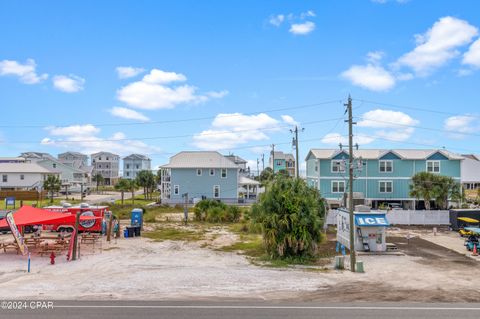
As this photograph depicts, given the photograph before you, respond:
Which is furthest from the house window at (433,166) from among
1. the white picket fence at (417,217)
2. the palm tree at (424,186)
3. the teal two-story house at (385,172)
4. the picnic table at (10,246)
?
the picnic table at (10,246)

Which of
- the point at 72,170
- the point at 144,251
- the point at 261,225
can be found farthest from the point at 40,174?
the point at 261,225

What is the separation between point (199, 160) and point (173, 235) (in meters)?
31.9

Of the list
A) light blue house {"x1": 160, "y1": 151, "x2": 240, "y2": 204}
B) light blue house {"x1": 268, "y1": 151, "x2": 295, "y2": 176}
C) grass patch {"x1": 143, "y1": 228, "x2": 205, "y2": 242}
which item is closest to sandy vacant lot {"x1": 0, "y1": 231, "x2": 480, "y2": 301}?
grass patch {"x1": 143, "y1": 228, "x2": 205, "y2": 242}

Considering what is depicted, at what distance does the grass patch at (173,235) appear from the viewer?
102 feet

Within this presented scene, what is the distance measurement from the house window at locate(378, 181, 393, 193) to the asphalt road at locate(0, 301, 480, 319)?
3763 centimetres

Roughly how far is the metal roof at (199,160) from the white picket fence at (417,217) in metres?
25.1

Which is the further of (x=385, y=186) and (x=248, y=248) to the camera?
(x=385, y=186)

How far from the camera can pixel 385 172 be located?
50.4 m

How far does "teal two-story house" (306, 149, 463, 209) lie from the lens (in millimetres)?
50125

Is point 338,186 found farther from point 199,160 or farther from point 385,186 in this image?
point 199,160

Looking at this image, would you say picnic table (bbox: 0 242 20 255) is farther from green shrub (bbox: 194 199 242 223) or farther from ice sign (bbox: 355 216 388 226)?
ice sign (bbox: 355 216 388 226)

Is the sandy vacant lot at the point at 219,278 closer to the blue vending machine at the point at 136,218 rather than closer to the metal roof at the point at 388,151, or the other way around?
the blue vending machine at the point at 136,218

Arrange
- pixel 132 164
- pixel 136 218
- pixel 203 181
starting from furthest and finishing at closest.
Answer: pixel 132 164 < pixel 203 181 < pixel 136 218

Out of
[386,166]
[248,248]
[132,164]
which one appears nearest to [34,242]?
[248,248]
